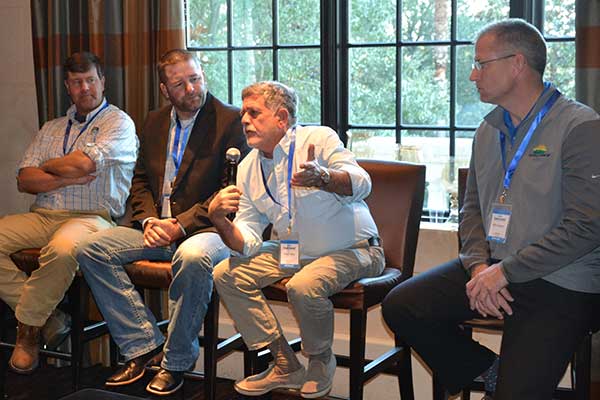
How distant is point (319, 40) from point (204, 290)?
1.31 meters

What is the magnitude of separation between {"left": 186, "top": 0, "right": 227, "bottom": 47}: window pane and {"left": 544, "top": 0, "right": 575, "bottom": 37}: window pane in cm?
149

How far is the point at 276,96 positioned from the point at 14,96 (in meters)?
1.93

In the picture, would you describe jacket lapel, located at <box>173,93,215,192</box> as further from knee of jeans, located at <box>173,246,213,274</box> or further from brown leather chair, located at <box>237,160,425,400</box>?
brown leather chair, located at <box>237,160,425,400</box>

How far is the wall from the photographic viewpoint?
174 inches

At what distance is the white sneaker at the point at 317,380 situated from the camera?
297 cm

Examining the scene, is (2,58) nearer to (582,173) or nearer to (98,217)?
(98,217)

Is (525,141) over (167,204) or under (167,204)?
over

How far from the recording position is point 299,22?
13.0 ft

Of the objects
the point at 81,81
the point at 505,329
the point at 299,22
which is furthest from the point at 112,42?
the point at 505,329

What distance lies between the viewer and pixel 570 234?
8.13 feet

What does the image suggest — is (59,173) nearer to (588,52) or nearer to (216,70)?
(216,70)

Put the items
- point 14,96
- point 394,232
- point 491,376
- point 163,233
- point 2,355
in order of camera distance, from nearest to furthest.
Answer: point 491,376, point 394,232, point 163,233, point 2,355, point 14,96

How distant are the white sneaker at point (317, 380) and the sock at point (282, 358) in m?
0.07

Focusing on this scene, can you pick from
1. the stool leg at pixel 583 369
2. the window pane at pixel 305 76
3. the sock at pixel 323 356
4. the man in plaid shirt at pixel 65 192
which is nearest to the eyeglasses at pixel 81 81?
the man in plaid shirt at pixel 65 192
